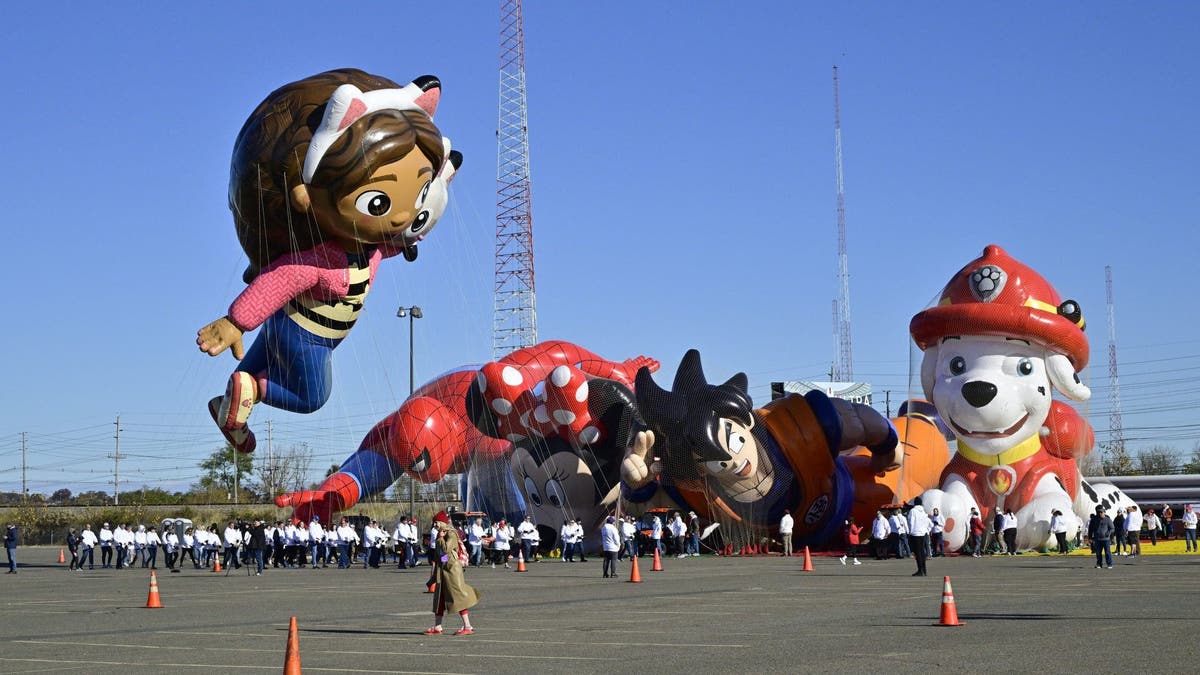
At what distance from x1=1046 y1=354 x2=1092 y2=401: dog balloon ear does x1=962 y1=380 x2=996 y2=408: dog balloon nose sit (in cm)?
184

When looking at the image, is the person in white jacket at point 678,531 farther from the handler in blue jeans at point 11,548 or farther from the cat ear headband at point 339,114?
the cat ear headband at point 339,114

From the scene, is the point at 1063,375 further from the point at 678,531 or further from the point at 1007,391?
the point at 678,531

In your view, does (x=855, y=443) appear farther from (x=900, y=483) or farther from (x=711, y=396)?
(x=711, y=396)

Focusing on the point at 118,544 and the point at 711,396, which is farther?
the point at 118,544

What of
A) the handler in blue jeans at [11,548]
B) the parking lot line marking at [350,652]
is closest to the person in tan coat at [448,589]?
the parking lot line marking at [350,652]

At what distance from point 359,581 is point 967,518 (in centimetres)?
1550

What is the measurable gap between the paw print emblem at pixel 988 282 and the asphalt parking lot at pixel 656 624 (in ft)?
25.8

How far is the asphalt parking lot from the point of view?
1253cm

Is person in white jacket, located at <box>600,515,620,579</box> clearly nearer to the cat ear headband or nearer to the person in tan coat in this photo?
the cat ear headband

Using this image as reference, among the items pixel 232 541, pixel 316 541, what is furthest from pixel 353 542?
pixel 232 541

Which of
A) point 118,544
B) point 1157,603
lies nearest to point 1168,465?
point 118,544

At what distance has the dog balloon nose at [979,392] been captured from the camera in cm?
3381

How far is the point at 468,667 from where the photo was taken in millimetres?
12453

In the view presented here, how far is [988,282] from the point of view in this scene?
3469 centimetres
